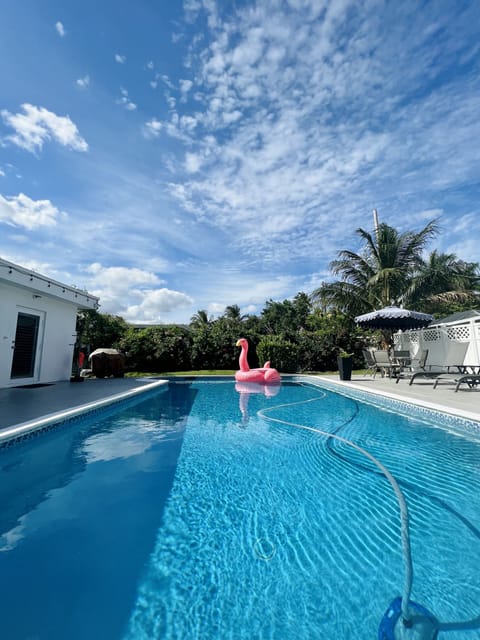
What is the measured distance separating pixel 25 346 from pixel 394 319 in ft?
43.0

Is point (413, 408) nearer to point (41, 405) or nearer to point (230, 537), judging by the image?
point (230, 537)

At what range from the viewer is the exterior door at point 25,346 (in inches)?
368

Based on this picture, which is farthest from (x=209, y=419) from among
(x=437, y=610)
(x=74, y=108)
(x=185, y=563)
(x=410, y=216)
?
(x=410, y=216)

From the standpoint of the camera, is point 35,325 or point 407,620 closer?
point 407,620

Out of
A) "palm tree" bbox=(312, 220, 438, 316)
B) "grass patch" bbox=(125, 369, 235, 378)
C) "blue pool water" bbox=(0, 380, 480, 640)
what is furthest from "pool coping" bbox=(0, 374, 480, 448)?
"palm tree" bbox=(312, 220, 438, 316)

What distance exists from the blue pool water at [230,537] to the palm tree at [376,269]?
11.4m

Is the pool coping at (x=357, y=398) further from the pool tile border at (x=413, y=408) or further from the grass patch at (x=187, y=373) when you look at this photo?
the grass patch at (x=187, y=373)

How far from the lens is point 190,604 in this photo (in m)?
1.74

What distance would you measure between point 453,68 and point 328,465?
10599mm

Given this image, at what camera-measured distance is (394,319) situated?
11438 millimetres

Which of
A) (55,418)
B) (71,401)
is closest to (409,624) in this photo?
(55,418)

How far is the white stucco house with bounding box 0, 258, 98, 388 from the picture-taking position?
27.9 feet

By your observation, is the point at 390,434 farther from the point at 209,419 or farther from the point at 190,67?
the point at 190,67

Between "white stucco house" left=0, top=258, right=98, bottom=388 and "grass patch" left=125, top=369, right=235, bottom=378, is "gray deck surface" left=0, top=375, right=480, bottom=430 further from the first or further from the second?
"grass patch" left=125, top=369, right=235, bottom=378
